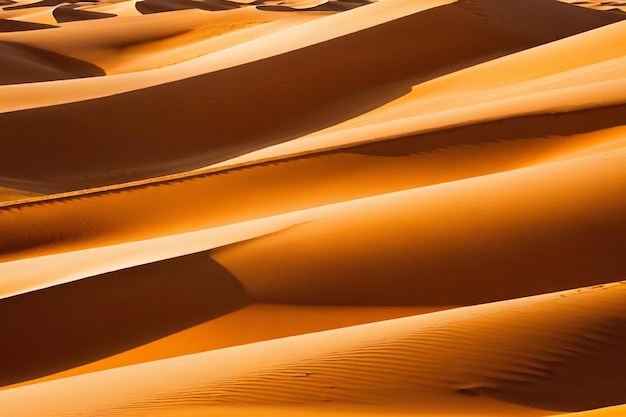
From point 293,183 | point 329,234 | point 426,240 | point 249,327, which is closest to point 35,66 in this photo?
point 293,183

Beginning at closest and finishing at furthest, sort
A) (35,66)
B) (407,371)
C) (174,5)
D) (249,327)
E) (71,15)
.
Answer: (407,371) < (249,327) < (35,66) < (71,15) < (174,5)

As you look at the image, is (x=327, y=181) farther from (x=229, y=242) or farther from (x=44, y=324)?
(x=44, y=324)

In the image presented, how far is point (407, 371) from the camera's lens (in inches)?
183

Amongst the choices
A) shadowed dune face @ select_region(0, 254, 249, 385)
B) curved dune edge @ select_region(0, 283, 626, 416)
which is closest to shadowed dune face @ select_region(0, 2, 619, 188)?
shadowed dune face @ select_region(0, 254, 249, 385)

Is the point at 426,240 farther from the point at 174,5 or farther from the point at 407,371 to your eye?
the point at 174,5

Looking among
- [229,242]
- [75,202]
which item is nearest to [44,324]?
[229,242]

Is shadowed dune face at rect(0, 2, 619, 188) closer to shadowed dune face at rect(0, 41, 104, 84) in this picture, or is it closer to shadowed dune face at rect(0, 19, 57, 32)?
shadowed dune face at rect(0, 41, 104, 84)

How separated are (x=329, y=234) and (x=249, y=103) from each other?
8469 millimetres

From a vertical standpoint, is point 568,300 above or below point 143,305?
above

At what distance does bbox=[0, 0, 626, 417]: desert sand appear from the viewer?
15.4 ft

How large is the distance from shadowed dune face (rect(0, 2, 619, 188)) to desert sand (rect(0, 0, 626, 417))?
4cm

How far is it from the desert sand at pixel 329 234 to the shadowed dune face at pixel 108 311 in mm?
16

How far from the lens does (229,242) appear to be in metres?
7.49

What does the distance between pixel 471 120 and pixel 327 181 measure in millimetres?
1786
